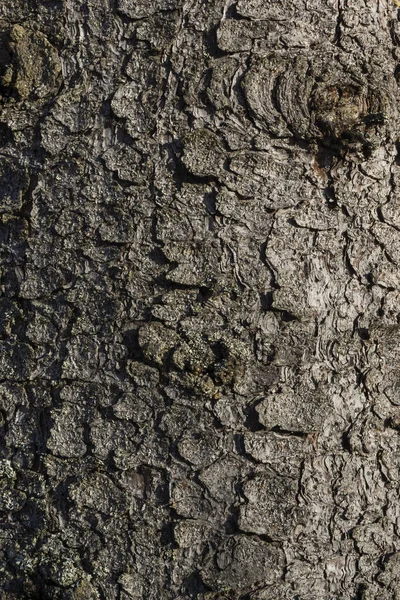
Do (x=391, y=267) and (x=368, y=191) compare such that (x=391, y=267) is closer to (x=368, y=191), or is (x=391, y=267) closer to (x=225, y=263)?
(x=368, y=191)

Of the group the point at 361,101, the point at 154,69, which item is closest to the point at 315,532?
the point at 361,101

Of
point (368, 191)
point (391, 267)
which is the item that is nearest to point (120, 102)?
point (368, 191)

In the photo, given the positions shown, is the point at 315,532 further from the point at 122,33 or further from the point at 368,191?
the point at 122,33

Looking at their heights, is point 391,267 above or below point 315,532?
above

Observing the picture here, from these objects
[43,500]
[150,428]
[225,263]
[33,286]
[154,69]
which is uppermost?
[154,69]

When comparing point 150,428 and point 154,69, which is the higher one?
point 154,69

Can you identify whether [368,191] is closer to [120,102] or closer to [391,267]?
[391,267]
